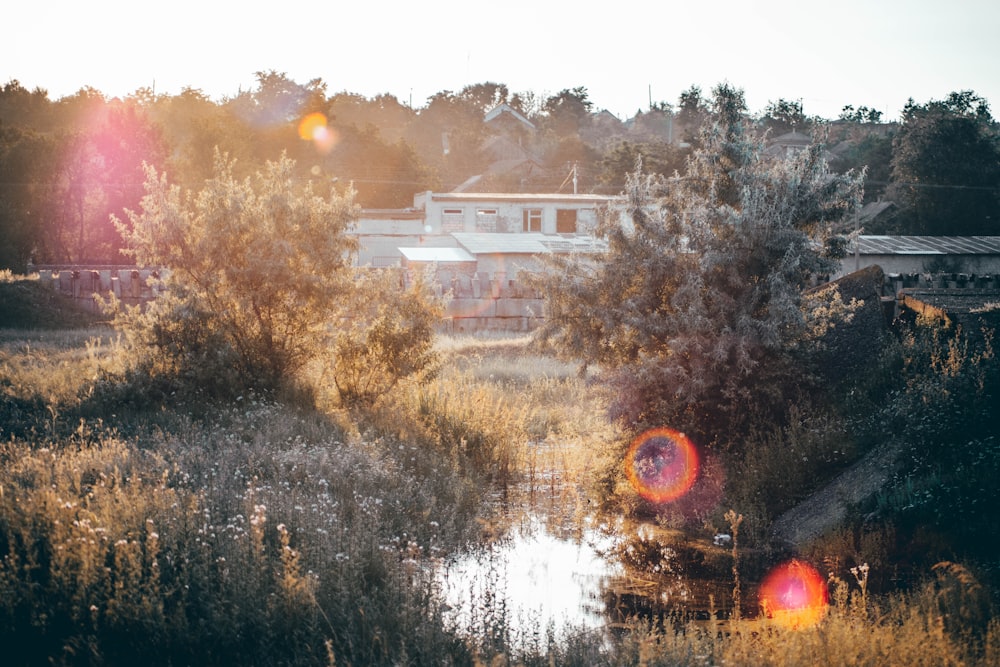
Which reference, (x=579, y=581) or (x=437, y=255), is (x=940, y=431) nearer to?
(x=579, y=581)

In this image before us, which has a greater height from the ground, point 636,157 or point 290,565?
point 636,157

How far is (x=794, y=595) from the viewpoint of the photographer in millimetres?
8992

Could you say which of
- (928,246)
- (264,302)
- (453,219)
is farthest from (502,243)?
(264,302)

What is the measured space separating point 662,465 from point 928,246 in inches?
1123

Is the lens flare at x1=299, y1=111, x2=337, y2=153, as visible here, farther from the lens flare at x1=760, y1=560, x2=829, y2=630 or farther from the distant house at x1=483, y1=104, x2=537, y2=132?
the lens flare at x1=760, y1=560, x2=829, y2=630

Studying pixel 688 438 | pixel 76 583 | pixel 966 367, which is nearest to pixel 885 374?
pixel 966 367

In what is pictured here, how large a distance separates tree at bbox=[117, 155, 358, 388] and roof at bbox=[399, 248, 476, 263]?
18.1 metres

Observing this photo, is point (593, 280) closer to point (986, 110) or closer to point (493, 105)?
point (986, 110)

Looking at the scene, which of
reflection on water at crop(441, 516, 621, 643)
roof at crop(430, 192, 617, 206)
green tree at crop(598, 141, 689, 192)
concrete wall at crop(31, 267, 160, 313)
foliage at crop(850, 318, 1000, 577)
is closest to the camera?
reflection on water at crop(441, 516, 621, 643)

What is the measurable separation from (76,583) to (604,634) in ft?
14.4

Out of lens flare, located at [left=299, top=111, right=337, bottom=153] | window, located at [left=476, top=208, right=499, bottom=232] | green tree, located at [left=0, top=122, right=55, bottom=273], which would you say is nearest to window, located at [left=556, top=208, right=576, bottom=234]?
window, located at [left=476, top=208, right=499, bottom=232]

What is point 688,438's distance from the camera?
41.0 feet

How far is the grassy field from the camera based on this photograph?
695 centimetres

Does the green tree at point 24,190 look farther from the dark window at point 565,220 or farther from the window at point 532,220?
the dark window at point 565,220
